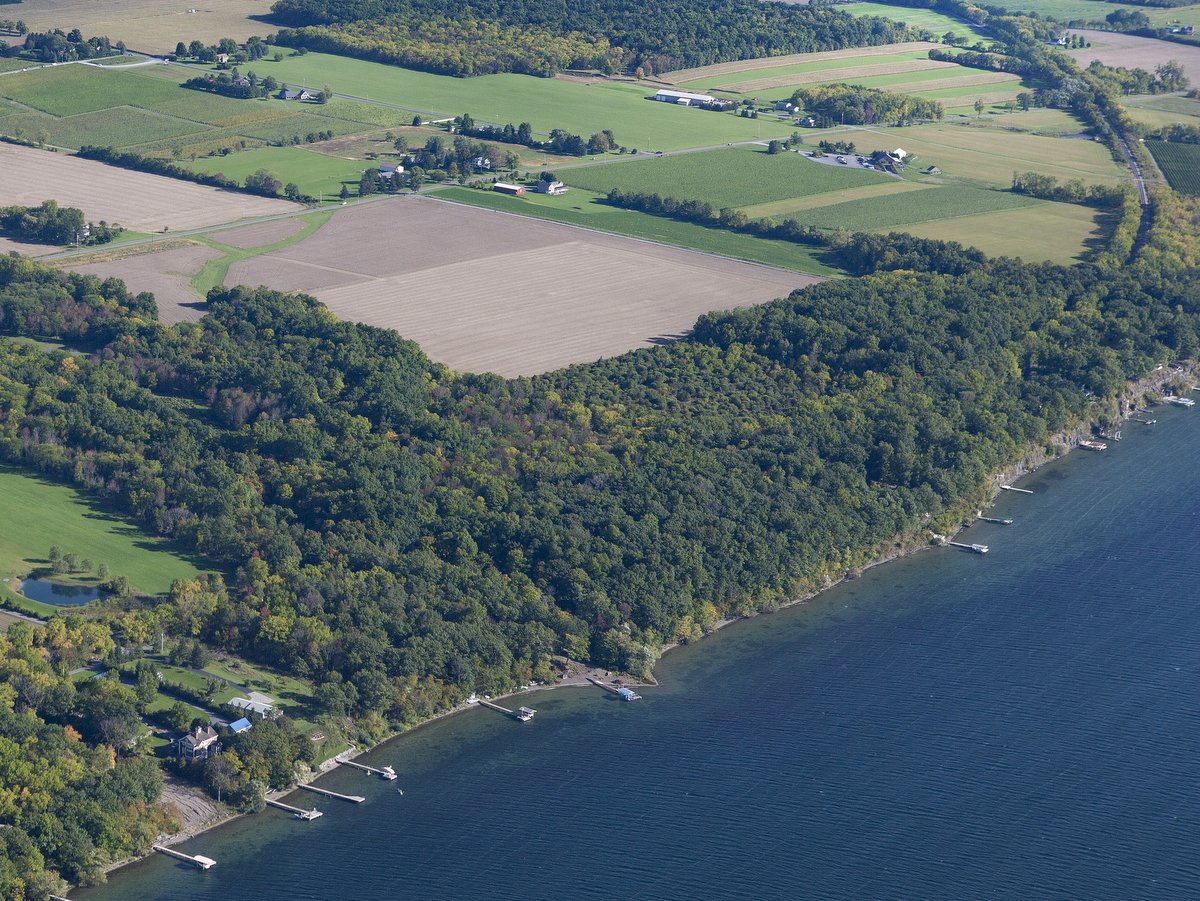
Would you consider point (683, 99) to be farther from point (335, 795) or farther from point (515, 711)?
point (335, 795)

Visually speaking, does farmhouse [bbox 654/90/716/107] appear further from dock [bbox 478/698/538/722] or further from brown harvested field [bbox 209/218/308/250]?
dock [bbox 478/698/538/722]

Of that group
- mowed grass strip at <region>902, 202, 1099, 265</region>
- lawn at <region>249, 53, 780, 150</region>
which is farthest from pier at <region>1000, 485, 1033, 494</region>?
lawn at <region>249, 53, 780, 150</region>

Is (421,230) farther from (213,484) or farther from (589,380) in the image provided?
(213,484)

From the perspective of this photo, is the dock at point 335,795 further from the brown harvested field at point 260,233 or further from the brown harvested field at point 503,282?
the brown harvested field at point 260,233

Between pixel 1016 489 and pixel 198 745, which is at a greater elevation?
pixel 1016 489

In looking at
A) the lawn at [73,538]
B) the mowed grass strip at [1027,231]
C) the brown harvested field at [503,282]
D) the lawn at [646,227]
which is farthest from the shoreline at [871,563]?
the lawn at [646,227]

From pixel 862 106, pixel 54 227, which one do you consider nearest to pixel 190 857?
pixel 54 227

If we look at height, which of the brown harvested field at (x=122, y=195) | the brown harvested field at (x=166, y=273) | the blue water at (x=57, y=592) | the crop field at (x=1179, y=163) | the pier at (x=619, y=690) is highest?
the crop field at (x=1179, y=163)
